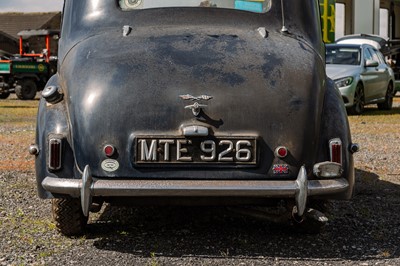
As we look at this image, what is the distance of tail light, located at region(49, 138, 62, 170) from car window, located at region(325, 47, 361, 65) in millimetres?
14188

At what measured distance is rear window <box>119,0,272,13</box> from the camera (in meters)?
6.11


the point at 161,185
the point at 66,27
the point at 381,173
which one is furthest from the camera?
the point at 381,173

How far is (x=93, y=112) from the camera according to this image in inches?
202

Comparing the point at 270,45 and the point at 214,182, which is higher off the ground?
the point at 270,45

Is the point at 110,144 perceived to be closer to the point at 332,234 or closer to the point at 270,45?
the point at 270,45

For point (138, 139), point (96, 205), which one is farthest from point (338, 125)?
point (96, 205)

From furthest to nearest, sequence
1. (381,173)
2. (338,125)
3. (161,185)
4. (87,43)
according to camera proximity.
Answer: (381,173), (87,43), (338,125), (161,185)

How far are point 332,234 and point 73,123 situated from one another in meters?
2.02

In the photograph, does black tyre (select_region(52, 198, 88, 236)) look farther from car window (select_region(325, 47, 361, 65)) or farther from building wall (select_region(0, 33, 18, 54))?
building wall (select_region(0, 33, 18, 54))

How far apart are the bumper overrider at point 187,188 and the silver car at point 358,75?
1251cm

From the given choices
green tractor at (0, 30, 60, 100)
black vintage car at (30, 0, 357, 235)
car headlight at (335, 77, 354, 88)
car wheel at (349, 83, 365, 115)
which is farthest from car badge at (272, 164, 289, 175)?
green tractor at (0, 30, 60, 100)

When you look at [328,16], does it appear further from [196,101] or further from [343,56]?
[196,101]

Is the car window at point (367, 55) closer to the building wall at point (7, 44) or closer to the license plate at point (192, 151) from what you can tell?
the license plate at point (192, 151)

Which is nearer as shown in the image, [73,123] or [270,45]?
[73,123]
